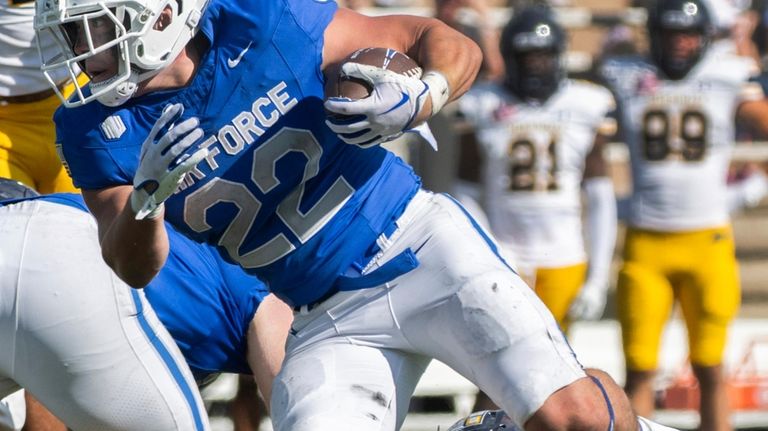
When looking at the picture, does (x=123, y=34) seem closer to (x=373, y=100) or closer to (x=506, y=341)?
(x=373, y=100)

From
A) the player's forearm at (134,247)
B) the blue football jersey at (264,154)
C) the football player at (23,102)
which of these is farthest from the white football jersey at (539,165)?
the player's forearm at (134,247)

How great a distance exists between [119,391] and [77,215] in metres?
0.47

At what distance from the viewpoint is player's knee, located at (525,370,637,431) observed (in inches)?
124

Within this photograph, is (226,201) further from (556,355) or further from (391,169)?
(556,355)

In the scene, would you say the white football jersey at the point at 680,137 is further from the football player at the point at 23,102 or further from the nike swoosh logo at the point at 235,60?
the nike swoosh logo at the point at 235,60

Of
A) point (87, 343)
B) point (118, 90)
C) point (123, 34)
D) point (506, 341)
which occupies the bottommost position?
point (87, 343)

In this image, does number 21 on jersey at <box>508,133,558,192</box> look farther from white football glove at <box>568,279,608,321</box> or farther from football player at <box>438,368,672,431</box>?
football player at <box>438,368,672,431</box>

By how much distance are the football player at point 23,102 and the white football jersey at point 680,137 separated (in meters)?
2.76

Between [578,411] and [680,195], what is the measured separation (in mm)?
3294

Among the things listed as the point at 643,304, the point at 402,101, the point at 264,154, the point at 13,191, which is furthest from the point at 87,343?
the point at 643,304

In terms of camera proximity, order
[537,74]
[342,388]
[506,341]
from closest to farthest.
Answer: [506,341] → [342,388] → [537,74]

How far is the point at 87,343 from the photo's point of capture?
362 centimetres

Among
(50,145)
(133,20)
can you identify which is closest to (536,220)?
(50,145)

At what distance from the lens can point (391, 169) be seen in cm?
348
